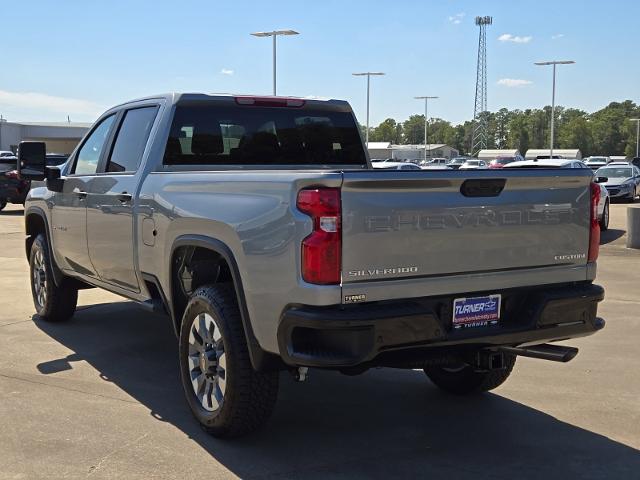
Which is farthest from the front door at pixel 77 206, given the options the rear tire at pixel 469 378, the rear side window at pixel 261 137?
the rear tire at pixel 469 378

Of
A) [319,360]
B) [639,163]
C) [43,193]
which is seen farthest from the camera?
[639,163]

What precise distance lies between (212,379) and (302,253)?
47.9 inches

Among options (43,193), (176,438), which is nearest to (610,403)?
(176,438)

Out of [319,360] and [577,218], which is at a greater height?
[577,218]

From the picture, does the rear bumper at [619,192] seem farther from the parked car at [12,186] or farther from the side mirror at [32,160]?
the side mirror at [32,160]

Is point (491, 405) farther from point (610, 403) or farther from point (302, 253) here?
point (302, 253)

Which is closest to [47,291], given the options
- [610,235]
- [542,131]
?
[610,235]

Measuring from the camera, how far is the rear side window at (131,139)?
18.2 ft

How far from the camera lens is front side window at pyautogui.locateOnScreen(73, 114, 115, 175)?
6.25 m

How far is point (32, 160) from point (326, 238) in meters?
4.01

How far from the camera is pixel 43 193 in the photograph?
7.09 m

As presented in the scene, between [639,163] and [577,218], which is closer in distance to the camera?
[577,218]

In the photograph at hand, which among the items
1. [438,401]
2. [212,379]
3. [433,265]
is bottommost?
[438,401]

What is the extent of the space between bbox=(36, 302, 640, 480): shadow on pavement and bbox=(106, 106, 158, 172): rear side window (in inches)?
61.5
